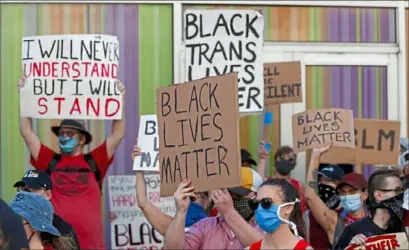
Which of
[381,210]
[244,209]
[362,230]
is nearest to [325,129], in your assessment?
[381,210]

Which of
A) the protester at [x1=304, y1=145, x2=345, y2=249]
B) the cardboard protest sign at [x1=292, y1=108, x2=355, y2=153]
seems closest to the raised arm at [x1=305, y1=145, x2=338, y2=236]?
the protester at [x1=304, y1=145, x2=345, y2=249]

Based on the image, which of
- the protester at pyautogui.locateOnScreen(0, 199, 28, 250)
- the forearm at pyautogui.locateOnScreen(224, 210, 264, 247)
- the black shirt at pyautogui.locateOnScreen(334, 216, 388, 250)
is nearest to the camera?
the protester at pyautogui.locateOnScreen(0, 199, 28, 250)

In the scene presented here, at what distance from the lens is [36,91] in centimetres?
966

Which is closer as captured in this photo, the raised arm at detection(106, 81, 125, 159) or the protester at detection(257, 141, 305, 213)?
the raised arm at detection(106, 81, 125, 159)

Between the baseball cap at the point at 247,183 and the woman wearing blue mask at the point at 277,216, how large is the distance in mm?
634

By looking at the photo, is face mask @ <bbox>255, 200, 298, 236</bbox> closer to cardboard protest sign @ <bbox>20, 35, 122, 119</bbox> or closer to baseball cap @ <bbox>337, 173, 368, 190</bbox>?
baseball cap @ <bbox>337, 173, 368, 190</bbox>

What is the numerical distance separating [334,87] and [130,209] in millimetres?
2925

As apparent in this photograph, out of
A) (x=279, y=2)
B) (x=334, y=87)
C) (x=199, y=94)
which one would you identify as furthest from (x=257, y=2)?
(x=199, y=94)

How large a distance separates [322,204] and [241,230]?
2.53m

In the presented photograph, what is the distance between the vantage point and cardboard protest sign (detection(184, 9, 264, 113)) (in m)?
10.3

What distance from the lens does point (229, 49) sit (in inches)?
412

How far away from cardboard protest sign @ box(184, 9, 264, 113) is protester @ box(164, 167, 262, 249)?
129 inches

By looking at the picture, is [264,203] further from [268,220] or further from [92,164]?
[92,164]

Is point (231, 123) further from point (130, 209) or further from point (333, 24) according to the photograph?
point (333, 24)
